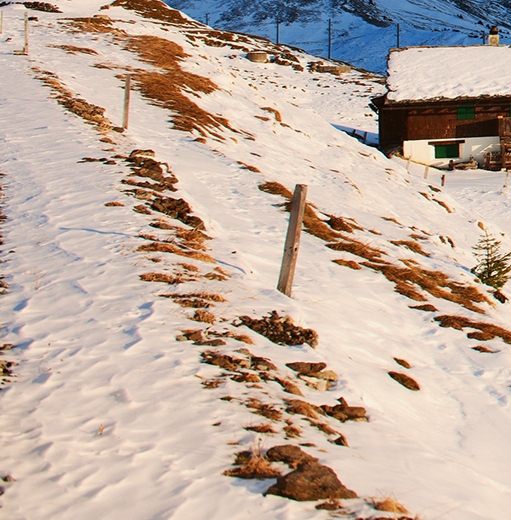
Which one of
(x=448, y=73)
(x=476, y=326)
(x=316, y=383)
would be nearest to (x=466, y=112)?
(x=448, y=73)

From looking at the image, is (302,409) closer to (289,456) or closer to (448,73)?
(289,456)

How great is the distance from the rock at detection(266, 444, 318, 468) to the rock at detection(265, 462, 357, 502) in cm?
18

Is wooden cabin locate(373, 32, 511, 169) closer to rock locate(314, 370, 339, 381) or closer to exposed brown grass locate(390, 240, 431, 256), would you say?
exposed brown grass locate(390, 240, 431, 256)

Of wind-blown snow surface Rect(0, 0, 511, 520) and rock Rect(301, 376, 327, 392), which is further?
rock Rect(301, 376, 327, 392)

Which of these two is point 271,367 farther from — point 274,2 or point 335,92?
point 274,2

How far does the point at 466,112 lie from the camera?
4269cm

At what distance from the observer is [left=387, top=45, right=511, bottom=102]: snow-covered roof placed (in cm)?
4231

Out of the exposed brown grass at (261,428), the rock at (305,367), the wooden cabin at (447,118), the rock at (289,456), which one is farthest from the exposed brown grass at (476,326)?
the wooden cabin at (447,118)

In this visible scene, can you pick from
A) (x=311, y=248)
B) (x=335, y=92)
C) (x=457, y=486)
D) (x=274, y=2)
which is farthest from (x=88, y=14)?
(x=274, y=2)

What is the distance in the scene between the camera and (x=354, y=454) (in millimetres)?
5574

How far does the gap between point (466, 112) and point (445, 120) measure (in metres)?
1.35

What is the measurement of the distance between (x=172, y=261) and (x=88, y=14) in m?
51.2

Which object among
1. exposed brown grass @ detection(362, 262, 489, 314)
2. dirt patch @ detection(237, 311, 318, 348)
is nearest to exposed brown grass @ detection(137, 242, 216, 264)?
dirt patch @ detection(237, 311, 318, 348)

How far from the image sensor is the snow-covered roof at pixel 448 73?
1666 inches
